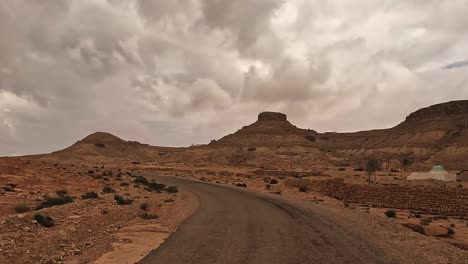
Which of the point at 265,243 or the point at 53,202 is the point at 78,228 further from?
the point at 265,243

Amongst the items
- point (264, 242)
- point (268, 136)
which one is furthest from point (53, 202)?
point (268, 136)

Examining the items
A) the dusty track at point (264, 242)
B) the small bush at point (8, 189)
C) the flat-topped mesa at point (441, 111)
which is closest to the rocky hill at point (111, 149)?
the flat-topped mesa at point (441, 111)

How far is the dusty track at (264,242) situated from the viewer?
34.6ft

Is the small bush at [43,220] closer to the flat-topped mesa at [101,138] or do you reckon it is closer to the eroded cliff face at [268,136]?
the eroded cliff face at [268,136]

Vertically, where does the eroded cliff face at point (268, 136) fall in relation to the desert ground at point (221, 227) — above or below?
above

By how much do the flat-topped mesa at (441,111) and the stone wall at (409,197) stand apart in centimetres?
11550

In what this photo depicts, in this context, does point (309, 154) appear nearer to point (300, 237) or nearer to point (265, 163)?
point (265, 163)

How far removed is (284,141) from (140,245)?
13245cm

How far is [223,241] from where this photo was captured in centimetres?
1272

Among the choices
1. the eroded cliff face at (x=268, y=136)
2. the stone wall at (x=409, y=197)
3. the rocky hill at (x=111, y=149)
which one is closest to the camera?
the stone wall at (x=409, y=197)

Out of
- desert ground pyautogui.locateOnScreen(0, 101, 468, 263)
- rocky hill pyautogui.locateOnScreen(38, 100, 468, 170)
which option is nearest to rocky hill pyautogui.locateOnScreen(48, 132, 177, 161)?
rocky hill pyautogui.locateOnScreen(38, 100, 468, 170)

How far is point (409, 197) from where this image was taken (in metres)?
31.8

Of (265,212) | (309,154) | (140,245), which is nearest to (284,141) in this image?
(309,154)

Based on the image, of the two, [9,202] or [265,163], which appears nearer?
[9,202]
